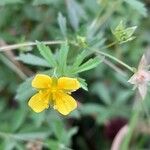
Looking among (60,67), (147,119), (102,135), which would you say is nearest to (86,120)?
(102,135)

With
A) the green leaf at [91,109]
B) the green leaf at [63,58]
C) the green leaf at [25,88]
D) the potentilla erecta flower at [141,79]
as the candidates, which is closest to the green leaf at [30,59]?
the green leaf at [25,88]

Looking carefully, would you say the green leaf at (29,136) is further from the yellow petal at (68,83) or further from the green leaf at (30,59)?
the yellow petal at (68,83)

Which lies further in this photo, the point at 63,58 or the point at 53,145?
the point at 53,145

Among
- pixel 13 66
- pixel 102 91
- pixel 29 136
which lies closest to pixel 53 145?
pixel 29 136

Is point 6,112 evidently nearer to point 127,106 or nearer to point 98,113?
point 98,113

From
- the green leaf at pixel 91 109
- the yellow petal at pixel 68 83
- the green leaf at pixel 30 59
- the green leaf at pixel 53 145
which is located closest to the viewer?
the yellow petal at pixel 68 83

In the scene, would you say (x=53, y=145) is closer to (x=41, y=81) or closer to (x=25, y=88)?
(x=25, y=88)
